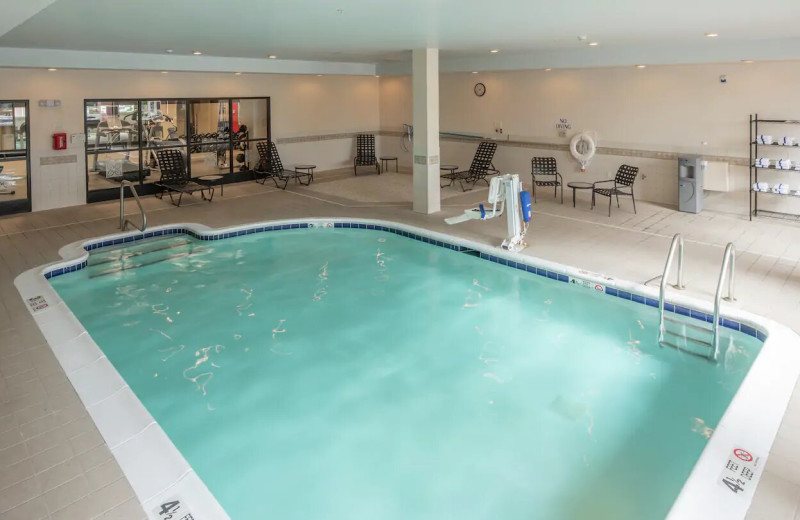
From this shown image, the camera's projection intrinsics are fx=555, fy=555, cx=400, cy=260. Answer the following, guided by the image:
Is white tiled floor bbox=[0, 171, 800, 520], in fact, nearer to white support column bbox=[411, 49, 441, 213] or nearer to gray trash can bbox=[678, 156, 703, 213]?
gray trash can bbox=[678, 156, 703, 213]

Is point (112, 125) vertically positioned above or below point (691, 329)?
above

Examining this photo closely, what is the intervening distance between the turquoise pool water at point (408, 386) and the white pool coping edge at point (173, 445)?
26 centimetres

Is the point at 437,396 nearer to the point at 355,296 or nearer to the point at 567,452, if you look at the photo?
the point at 567,452

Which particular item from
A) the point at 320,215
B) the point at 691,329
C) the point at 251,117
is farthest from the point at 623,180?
the point at 251,117

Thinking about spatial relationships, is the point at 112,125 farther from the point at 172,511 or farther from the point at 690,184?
the point at 690,184

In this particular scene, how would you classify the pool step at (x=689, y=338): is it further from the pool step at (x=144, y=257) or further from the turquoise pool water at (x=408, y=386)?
the pool step at (x=144, y=257)

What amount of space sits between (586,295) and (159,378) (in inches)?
159

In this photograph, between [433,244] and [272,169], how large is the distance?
5485mm

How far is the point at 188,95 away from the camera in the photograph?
34.8 feet

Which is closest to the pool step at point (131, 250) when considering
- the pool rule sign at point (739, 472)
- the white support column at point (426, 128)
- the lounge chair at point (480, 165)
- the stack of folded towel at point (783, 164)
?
the white support column at point (426, 128)

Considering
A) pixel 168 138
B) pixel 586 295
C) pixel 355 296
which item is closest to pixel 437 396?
pixel 355 296

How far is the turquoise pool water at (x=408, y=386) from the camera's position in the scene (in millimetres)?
3086

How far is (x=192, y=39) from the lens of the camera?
708 cm

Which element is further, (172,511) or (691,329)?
(691,329)
